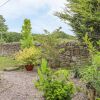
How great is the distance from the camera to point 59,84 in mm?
8117

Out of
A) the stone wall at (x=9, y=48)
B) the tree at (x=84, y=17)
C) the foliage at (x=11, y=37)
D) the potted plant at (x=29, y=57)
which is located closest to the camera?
the tree at (x=84, y=17)

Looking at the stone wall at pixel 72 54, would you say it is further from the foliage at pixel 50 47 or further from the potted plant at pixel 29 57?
the potted plant at pixel 29 57

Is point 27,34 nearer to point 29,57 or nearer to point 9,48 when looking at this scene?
point 29,57

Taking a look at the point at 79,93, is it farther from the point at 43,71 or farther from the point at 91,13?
the point at 91,13

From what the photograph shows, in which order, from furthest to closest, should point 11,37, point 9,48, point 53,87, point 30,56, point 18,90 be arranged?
point 11,37 → point 9,48 → point 30,56 → point 18,90 → point 53,87

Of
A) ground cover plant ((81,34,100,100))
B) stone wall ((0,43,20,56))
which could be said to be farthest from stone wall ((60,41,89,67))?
ground cover plant ((81,34,100,100))

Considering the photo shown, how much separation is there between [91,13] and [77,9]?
2.31ft

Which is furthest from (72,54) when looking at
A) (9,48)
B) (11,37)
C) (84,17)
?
(11,37)

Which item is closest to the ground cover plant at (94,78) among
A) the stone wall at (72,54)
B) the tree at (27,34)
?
the stone wall at (72,54)

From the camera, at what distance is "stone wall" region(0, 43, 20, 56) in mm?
20922

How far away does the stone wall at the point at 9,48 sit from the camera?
20.9 meters

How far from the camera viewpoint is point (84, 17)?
14.4m

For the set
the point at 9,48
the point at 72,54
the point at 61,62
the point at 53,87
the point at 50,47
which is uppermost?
the point at 50,47

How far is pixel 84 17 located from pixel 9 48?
868 cm
